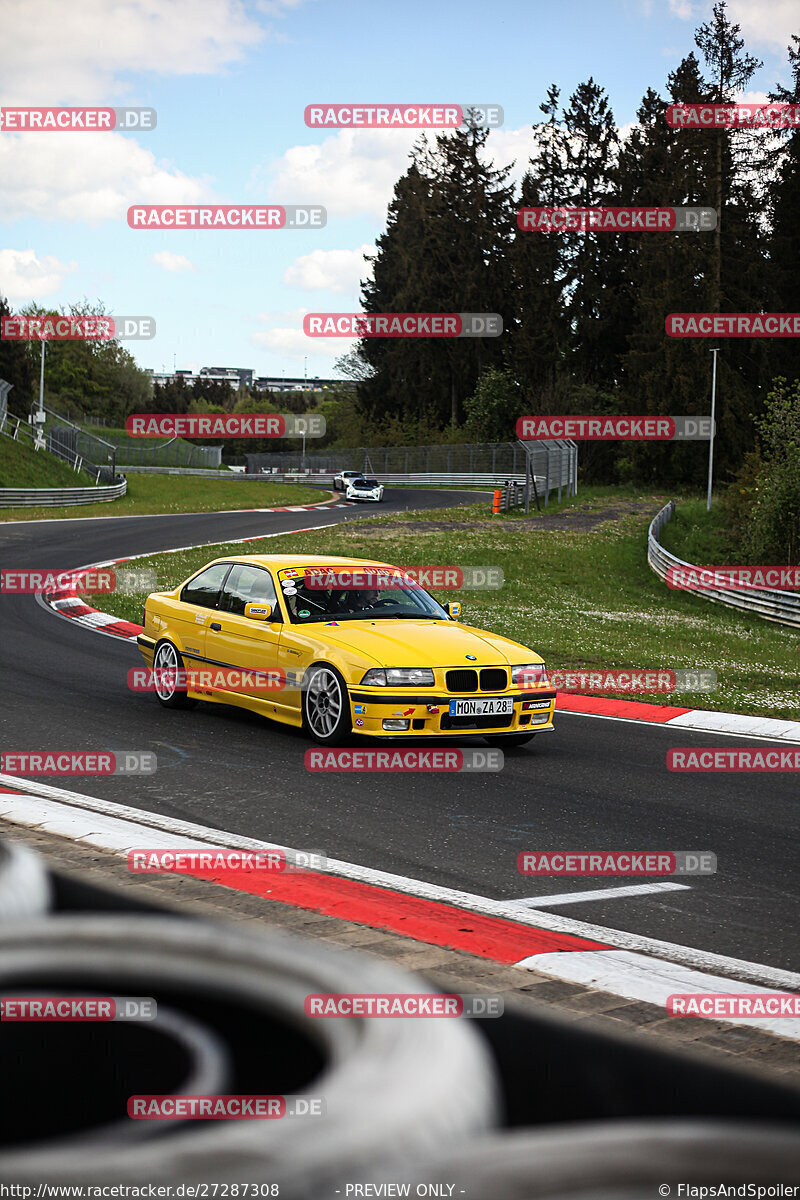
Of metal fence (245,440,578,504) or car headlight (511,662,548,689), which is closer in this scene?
car headlight (511,662,548,689)

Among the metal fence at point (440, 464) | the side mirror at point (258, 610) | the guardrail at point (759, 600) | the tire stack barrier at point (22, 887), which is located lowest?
the guardrail at point (759, 600)

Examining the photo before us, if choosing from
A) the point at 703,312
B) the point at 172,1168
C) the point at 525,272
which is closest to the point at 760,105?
the point at 703,312

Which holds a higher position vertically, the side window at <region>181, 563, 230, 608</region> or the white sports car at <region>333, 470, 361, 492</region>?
the white sports car at <region>333, 470, 361, 492</region>

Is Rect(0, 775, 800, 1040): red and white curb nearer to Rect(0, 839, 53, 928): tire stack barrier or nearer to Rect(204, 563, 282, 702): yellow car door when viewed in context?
Rect(0, 839, 53, 928): tire stack barrier

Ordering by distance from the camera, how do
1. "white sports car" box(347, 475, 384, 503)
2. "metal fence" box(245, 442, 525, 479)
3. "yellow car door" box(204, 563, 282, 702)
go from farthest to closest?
"metal fence" box(245, 442, 525, 479), "white sports car" box(347, 475, 384, 503), "yellow car door" box(204, 563, 282, 702)

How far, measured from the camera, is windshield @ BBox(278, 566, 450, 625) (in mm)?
11016

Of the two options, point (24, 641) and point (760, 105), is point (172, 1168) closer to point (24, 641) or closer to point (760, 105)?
point (24, 641)

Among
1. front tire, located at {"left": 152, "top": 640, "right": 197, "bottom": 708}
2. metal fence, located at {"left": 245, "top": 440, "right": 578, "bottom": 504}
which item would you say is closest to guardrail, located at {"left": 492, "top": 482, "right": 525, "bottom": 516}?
metal fence, located at {"left": 245, "top": 440, "right": 578, "bottom": 504}

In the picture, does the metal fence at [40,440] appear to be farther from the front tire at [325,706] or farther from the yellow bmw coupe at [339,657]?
the front tire at [325,706]

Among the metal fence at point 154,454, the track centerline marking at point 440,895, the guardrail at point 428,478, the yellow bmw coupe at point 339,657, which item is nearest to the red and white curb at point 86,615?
the yellow bmw coupe at point 339,657

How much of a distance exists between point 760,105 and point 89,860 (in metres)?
69.0

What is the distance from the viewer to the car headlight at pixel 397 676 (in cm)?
990

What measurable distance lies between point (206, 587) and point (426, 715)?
3021 millimetres

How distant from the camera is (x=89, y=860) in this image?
6121mm
